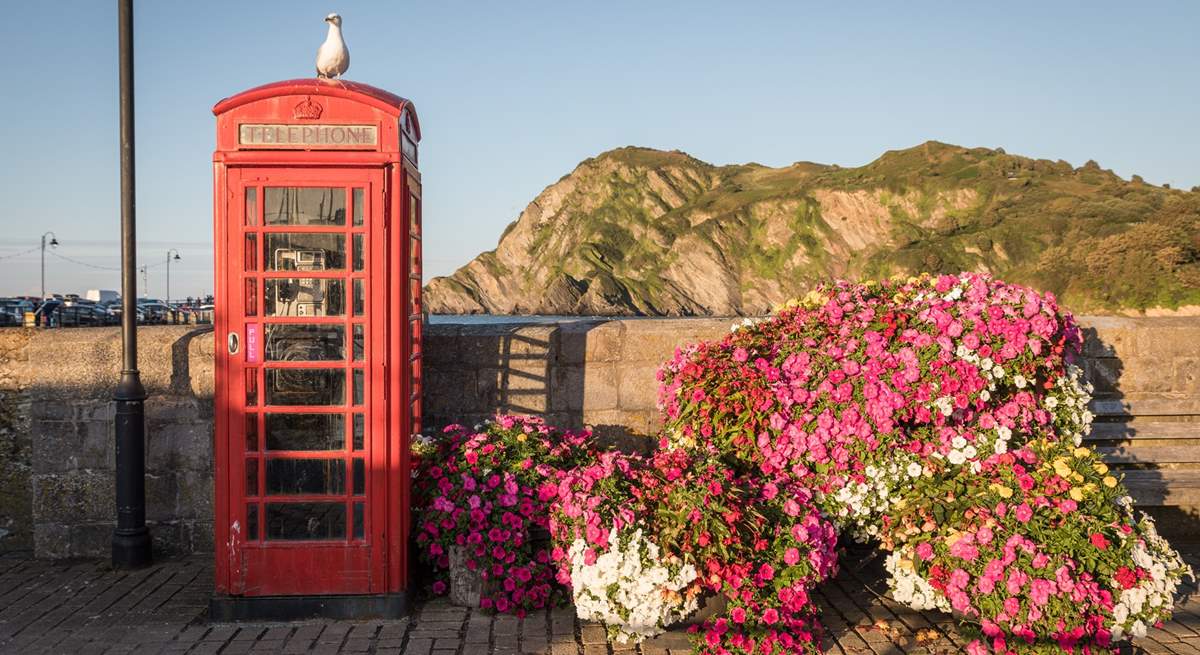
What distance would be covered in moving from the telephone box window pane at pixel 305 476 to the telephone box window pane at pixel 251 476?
0.20 ft

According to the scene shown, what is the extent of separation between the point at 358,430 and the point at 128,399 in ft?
6.68

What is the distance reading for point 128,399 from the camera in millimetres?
5516

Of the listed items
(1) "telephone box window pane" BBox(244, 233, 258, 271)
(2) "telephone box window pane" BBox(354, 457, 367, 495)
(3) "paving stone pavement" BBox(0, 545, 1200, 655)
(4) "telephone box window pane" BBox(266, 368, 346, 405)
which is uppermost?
(1) "telephone box window pane" BBox(244, 233, 258, 271)

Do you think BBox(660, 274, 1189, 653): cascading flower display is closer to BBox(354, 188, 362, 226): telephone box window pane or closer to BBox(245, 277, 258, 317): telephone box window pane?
BBox(354, 188, 362, 226): telephone box window pane

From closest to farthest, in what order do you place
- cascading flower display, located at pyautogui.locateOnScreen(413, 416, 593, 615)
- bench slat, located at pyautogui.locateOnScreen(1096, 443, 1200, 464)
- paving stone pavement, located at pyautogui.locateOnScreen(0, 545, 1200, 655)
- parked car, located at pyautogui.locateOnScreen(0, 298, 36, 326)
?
1. paving stone pavement, located at pyautogui.locateOnScreen(0, 545, 1200, 655)
2. cascading flower display, located at pyautogui.locateOnScreen(413, 416, 593, 615)
3. bench slat, located at pyautogui.locateOnScreen(1096, 443, 1200, 464)
4. parked car, located at pyautogui.locateOnScreen(0, 298, 36, 326)

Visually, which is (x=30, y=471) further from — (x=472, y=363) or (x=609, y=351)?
(x=609, y=351)

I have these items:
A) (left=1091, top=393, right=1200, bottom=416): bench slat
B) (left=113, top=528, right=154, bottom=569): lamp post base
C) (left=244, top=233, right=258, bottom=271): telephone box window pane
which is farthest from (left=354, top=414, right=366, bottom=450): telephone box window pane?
(left=1091, top=393, right=1200, bottom=416): bench slat

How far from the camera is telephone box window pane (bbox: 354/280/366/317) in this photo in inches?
176

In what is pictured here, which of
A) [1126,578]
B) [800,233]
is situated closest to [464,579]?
[1126,578]

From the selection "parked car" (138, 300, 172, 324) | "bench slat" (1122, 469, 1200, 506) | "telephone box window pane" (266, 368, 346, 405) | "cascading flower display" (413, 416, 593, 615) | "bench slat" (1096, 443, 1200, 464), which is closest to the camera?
"telephone box window pane" (266, 368, 346, 405)

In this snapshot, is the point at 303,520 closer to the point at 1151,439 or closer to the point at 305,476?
the point at 305,476

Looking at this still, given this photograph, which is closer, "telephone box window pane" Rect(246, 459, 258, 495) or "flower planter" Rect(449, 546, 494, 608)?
"telephone box window pane" Rect(246, 459, 258, 495)

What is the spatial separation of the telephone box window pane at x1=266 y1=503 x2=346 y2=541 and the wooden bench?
5142 mm

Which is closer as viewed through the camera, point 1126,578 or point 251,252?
point 1126,578
